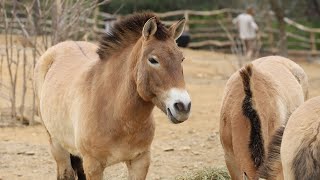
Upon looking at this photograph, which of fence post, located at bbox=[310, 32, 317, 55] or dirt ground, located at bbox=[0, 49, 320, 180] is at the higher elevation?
dirt ground, located at bbox=[0, 49, 320, 180]

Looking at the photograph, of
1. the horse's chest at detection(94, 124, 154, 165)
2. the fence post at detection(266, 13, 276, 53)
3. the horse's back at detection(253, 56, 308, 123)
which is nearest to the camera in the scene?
the horse's chest at detection(94, 124, 154, 165)

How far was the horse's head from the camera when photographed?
503 cm

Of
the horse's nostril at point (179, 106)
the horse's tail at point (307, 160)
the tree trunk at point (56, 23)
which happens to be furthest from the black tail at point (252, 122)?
the tree trunk at point (56, 23)

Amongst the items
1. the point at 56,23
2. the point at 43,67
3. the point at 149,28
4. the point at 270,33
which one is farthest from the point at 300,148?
the point at 270,33

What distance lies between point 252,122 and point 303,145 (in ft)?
4.16

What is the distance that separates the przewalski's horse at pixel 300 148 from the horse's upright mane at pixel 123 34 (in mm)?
1732

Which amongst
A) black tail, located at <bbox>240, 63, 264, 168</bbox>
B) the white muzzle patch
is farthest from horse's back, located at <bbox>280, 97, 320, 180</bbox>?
the white muzzle patch

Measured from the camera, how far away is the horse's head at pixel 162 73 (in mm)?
5031

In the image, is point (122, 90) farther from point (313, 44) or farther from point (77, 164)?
point (313, 44)

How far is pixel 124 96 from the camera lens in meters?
5.59

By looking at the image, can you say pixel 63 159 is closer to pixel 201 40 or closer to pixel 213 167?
pixel 213 167

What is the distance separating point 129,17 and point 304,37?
833 inches

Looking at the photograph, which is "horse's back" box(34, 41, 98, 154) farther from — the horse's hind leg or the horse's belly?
the horse's hind leg

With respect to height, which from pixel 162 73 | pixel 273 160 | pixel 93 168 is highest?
pixel 162 73
